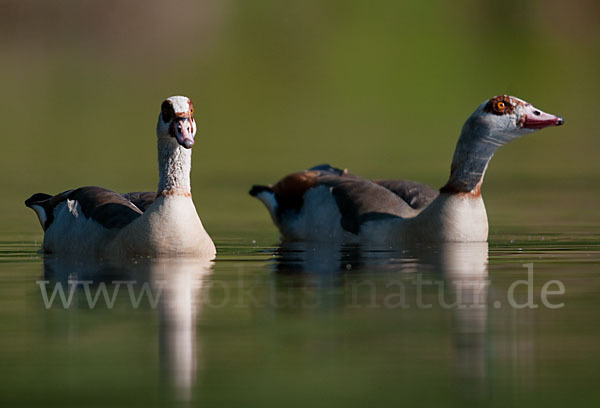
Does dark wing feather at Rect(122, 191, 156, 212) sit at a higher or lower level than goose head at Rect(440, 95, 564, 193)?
lower

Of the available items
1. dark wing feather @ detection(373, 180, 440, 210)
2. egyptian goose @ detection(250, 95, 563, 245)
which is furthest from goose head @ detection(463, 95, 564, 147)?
dark wing feather @ detection(373, 180, 440, 210)

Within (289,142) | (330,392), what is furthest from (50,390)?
(289,142)

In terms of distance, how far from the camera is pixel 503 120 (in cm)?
1711

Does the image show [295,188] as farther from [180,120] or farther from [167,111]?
[180,120]

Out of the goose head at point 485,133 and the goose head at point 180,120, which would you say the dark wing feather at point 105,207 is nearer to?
the goose head at point 180,120

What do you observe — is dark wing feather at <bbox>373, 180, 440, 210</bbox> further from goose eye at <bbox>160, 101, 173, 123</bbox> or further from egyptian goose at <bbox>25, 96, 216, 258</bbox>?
goose eye at <bbox>160, 101, 173, 123</bbox>

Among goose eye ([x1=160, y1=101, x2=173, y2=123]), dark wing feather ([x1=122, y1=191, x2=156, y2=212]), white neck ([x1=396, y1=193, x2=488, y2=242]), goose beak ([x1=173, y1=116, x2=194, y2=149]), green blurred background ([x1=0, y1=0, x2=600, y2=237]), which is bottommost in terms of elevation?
white neck ([x1=396, y1=193, x2=488, y2=242])

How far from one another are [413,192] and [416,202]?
0.27 metres

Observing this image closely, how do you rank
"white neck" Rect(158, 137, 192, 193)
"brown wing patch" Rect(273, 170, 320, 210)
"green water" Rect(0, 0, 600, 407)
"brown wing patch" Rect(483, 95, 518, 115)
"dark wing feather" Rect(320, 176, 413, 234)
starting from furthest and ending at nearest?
"brown wing patch" Rect(273, 170, 320, 210) < "dark wing feather" Rect(320, 176, 413, 234) < "brown wing patch" Rect(483, 95, 518, 115) < "white neck" Rect(158, 137, 192, 193) < "green water" Rect(0, 0, 600, 407)

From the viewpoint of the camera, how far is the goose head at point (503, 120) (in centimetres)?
1698

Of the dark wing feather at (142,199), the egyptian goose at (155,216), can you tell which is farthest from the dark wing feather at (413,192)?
the egyptian goose at (155,216)

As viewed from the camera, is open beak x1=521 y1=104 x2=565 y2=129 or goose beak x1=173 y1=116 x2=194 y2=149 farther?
open beak x1=521 y1=104 x2=565 y2=129

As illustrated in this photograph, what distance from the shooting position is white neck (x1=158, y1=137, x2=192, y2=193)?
1492 centimetres

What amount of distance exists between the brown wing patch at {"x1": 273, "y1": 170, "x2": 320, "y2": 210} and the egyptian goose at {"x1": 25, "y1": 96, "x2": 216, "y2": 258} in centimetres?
347
